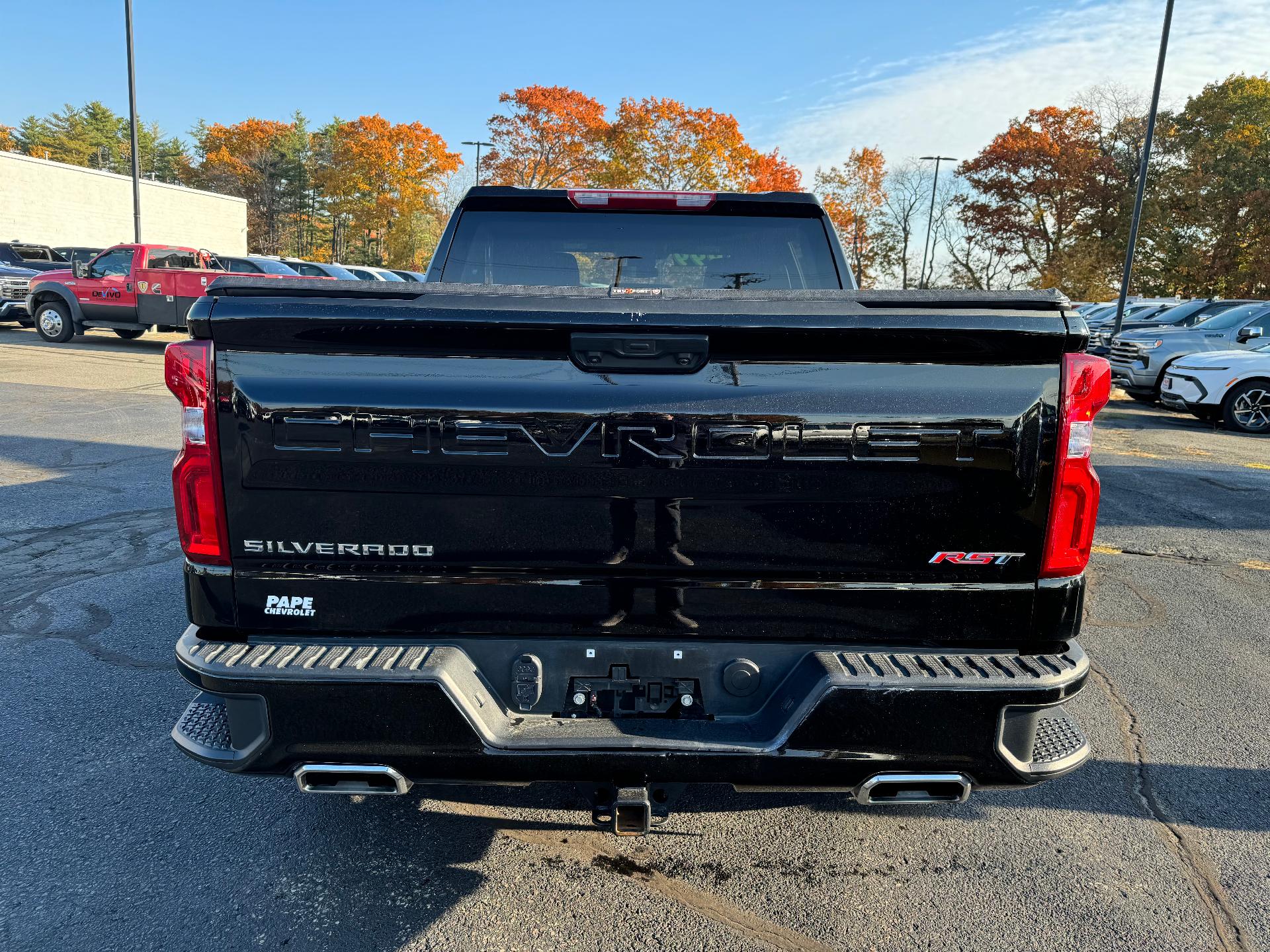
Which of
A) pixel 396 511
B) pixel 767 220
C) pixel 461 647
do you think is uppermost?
pixel 767 220

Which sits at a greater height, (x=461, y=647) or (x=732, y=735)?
(x=461, y=647)

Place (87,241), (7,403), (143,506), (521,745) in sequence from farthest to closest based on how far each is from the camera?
(87,241)
(7,403)
(143,506)
(521,745)

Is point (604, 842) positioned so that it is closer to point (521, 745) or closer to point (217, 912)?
point (521, 745)

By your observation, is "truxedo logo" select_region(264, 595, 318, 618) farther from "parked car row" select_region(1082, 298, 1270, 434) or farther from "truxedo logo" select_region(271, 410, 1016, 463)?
"parked car row" select_region(1082, 298, 1270, 434)

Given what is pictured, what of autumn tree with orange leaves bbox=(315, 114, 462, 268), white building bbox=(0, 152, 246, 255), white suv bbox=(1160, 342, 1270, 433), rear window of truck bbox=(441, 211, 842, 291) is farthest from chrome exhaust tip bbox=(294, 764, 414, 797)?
autumn tree with orange leaves bbox=(315, 114, 462, 268)

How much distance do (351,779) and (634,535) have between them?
3.25 ft

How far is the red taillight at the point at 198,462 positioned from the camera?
6.98 ft

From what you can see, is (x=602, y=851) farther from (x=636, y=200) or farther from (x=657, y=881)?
(x=636, y=200)

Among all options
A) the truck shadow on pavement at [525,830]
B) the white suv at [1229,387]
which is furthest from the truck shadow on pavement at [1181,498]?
the truck shadow on pavement at [525,830]

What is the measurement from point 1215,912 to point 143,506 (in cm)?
727

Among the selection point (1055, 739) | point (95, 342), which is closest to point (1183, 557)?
point (1055, 739)

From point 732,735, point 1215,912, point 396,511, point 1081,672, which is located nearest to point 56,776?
point 396,511

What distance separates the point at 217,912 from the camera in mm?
2523

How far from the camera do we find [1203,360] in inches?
531
